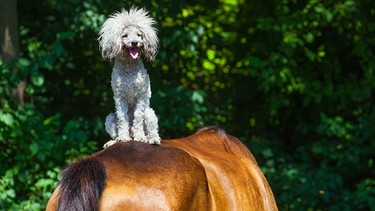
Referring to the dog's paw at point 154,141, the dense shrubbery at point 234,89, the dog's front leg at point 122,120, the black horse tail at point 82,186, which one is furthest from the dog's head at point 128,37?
the dense shrubbery at point 234,89

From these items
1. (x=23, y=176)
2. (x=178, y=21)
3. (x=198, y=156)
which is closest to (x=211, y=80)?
(x=178, y=21)

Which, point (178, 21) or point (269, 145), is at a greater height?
point (178, 21)

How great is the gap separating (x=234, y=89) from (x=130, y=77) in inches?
262

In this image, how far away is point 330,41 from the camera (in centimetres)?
1080

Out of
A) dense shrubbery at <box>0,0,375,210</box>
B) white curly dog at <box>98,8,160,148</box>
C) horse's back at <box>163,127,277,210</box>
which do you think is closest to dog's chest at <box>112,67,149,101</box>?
white curly dog at <box>98,8,160,148</box>

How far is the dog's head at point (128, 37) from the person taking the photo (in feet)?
14.4

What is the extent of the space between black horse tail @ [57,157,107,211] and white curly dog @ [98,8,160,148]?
50 cm

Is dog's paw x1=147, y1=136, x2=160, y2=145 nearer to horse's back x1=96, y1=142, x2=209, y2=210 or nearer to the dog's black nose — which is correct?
horse's back x1=96, y1=142, x2=209, y2=210

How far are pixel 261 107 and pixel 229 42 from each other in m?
0.92

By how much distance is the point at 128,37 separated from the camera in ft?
14.4

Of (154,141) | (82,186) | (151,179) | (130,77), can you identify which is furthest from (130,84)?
(82,186)

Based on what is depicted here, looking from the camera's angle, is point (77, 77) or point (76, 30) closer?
point (76, 30)

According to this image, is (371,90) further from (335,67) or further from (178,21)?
(178,21)

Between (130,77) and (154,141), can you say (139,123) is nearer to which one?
(154,141)
